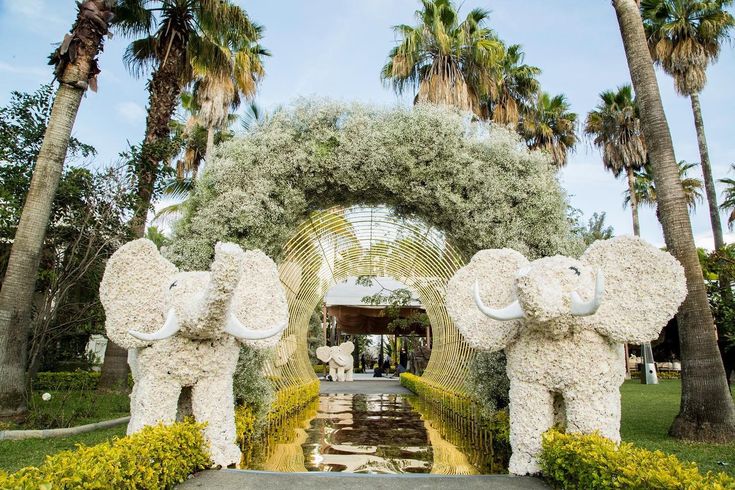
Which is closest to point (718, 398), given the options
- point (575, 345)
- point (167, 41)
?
point (575, 345)

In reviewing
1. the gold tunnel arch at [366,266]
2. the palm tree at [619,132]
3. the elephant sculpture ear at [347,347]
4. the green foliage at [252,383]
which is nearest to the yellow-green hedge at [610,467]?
the green foliage at [252,383]

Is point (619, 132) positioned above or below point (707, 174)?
above

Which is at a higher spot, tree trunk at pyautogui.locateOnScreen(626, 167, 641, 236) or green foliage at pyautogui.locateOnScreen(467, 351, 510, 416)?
tree trunk at pyautogui.locateOnScreen(626, 167, 641, 236)

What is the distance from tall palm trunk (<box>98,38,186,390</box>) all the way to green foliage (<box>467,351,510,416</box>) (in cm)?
711

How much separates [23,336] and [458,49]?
1141 centimetres

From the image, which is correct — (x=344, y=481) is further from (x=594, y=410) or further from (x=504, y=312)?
(x=594, y=410)

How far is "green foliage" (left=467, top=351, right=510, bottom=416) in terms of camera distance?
6801mm

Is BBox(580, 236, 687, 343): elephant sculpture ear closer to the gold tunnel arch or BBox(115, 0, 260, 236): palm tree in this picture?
the gold tunnel arch

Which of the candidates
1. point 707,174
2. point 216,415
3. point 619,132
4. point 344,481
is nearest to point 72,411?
point 216,415

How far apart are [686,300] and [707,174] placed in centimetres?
1033

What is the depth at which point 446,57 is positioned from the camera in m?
13.4

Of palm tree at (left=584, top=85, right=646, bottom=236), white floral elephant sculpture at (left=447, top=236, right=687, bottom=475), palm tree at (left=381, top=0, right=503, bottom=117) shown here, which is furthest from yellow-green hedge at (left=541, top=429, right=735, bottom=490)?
palm tree at (left=584, top=85, right=646, bottom=236)

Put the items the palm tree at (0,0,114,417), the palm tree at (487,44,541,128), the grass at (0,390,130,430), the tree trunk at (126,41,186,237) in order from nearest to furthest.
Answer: the palm tree at (0,0,114,417) < the grass at (0,390,130,430) < the tree trunk at (126,41,186,237) < the palm tree at (487,44,541,128)

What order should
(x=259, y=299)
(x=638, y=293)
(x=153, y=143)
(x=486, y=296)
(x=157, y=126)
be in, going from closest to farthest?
(x=638, y=293) → (x=486, y=296) → (x=259, y=299) → (x=153, y=143) → (x=157, y=126)
